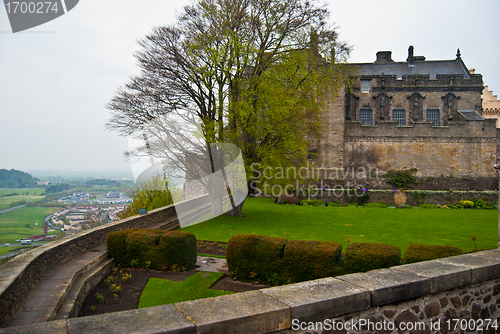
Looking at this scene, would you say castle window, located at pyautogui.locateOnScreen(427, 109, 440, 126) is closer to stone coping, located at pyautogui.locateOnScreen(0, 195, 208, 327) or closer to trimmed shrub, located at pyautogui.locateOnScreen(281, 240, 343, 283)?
trimmed shrub, located at pyautogui.locateOnScreen(281, 240, 343, 283)

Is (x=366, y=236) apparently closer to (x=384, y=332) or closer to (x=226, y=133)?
(x=226, y=133)

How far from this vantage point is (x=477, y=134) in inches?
1149

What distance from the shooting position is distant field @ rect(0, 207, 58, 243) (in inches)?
247

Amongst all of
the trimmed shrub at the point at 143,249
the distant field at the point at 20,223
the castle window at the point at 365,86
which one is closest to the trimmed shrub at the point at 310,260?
the trimmed shrub at the point at 143,249

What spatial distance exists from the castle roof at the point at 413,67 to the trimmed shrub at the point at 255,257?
117 feet

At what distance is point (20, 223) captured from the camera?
22.6 ft

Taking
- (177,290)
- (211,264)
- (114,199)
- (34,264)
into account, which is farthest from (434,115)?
(34,264)

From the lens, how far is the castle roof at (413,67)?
38.5 m

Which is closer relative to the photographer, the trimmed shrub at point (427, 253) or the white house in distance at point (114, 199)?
the trimmed shrub at point (427, 253)

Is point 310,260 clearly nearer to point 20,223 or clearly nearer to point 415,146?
point 20,223

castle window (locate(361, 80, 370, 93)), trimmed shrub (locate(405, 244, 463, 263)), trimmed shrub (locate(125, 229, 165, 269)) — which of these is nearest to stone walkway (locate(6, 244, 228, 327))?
trimmed shrub (locate(125, 229, 165, 269))

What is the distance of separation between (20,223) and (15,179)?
198 centimetres

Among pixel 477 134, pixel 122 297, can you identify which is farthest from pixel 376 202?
pixel 122 297

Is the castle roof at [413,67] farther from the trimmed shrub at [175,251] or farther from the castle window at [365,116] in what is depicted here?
the trimmed shrub at [175,251]
